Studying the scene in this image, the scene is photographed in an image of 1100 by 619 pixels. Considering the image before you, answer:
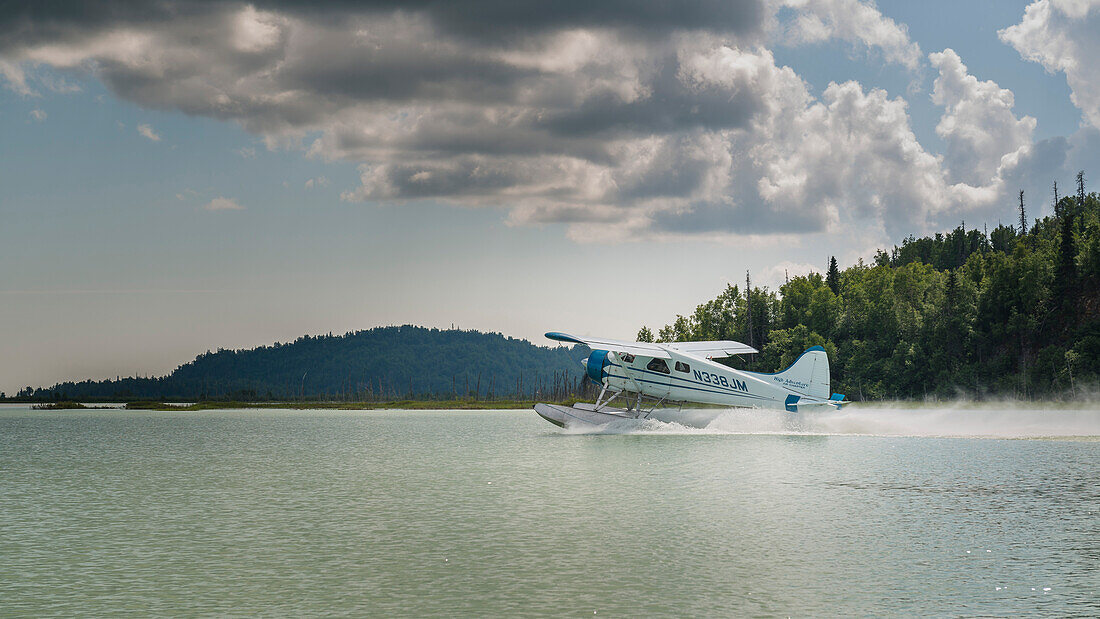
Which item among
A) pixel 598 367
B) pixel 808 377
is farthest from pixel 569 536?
pixel 808 377

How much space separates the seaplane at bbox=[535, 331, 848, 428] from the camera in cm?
3241

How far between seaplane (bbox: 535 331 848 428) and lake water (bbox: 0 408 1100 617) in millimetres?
6487

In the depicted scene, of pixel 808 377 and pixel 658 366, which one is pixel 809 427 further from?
pixel 658 366

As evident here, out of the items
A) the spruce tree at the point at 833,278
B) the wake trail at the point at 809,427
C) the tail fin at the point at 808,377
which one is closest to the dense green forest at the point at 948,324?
the spruce tree at the point at 833,278

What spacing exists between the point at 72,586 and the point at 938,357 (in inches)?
3624

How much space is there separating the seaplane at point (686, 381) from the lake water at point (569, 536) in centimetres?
649

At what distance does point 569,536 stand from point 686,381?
2108 cm

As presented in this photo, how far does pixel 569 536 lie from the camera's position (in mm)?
12758

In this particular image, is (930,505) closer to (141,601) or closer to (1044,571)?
(1044,571)

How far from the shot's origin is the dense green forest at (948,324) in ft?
256

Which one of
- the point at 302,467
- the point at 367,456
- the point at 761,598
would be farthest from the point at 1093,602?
the point at 367,456

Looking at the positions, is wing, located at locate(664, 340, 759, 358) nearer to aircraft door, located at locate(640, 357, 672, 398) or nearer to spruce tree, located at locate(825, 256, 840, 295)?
aircraft door, located at locate(640, 357, 672, 398)

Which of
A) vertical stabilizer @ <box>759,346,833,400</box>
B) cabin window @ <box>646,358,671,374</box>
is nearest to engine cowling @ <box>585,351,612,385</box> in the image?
cabin window @ <box>646,358,671,374</box>

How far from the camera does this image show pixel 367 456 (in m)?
29.7
